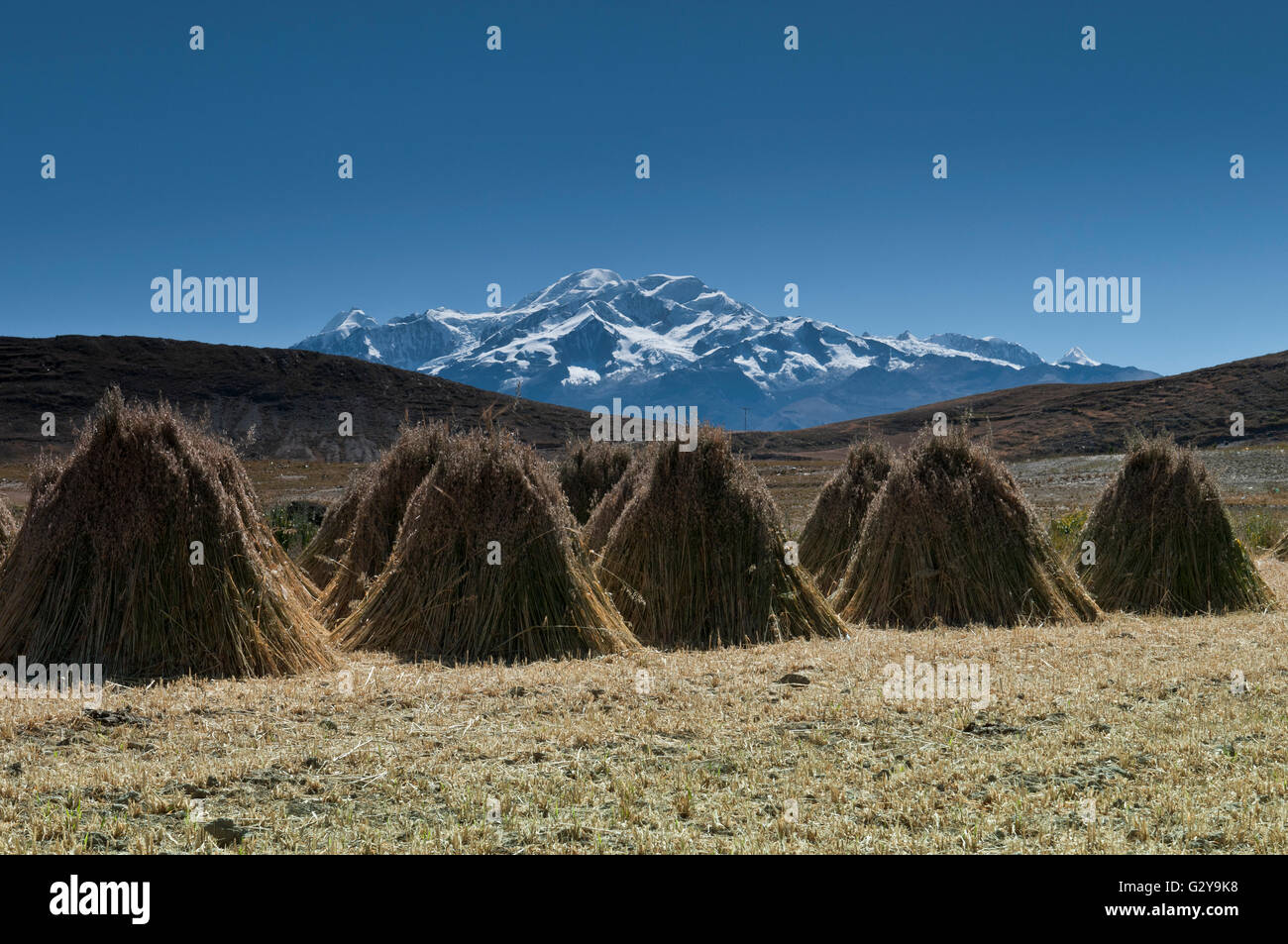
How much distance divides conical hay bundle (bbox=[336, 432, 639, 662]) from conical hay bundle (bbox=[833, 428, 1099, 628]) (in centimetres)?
330

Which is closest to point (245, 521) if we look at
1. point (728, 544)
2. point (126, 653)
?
point (126, 653)

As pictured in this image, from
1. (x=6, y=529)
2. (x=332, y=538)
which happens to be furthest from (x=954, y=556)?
(x=6, y=529)

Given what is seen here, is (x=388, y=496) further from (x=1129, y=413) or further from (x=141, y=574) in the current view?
(x=1129, y=413)

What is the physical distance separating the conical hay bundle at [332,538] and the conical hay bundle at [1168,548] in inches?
366

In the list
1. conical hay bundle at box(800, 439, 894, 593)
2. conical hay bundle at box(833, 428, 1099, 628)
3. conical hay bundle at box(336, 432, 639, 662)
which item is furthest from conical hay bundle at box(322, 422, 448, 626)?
conical hay bundle at box(800, 439, 894, 593)

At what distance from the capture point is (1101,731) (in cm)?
532

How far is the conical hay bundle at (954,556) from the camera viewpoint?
948 cm

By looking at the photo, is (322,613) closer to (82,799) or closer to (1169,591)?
(82,799)

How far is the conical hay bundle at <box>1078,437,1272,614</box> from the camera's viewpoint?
1085cm

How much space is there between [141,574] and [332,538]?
14.1 ft
